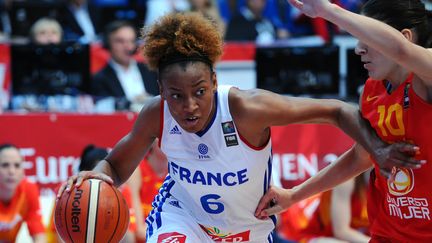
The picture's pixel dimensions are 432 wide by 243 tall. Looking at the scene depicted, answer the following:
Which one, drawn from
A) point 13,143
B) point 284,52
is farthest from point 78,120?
point 284,52

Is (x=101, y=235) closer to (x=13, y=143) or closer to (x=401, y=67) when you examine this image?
(x=401, y=67)

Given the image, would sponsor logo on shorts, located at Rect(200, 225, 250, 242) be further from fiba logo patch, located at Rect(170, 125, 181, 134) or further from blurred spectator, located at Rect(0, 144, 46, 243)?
blurred spectator, located at Rect(0, 144, 46, 243)

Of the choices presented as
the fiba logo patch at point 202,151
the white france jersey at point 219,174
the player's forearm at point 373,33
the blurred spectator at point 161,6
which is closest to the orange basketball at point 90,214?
the white france jersey at point 219,174

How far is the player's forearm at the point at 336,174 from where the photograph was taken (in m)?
4.60

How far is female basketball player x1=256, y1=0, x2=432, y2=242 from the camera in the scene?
3.75m

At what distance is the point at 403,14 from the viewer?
4008mm

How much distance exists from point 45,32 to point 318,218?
405cm

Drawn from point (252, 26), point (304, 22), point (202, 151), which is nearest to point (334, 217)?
point (202, 151)

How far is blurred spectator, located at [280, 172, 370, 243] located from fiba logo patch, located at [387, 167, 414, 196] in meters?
2.66

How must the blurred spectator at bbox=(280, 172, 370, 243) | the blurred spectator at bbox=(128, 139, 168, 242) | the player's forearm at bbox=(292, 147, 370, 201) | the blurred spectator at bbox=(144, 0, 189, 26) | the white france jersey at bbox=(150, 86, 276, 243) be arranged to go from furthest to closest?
the blurred spectator at bbox=(144, 0, 189, 26) < the blurred spectator at bbox=(128, 139, 168, 242) < the blurred spectator at bbox=(280, 172, 370, 243) < the player's forearm at bbox=(292, 147, 370, 201) < the white france jersey at bbox=(150, 86, 276, 243)

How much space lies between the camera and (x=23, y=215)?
Answer: 7.26 m

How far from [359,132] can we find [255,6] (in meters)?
7.24

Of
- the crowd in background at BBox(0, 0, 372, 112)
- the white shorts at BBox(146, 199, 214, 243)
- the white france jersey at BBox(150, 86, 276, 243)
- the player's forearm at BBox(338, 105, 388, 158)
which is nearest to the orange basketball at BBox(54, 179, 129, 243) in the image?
the white shorts at BBox(146, 199, 214, 243)

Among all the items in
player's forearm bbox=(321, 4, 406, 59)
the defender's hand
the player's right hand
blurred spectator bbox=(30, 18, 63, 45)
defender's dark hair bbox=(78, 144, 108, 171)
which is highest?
player's forearm bbox=(321, 4, 406, 59)
